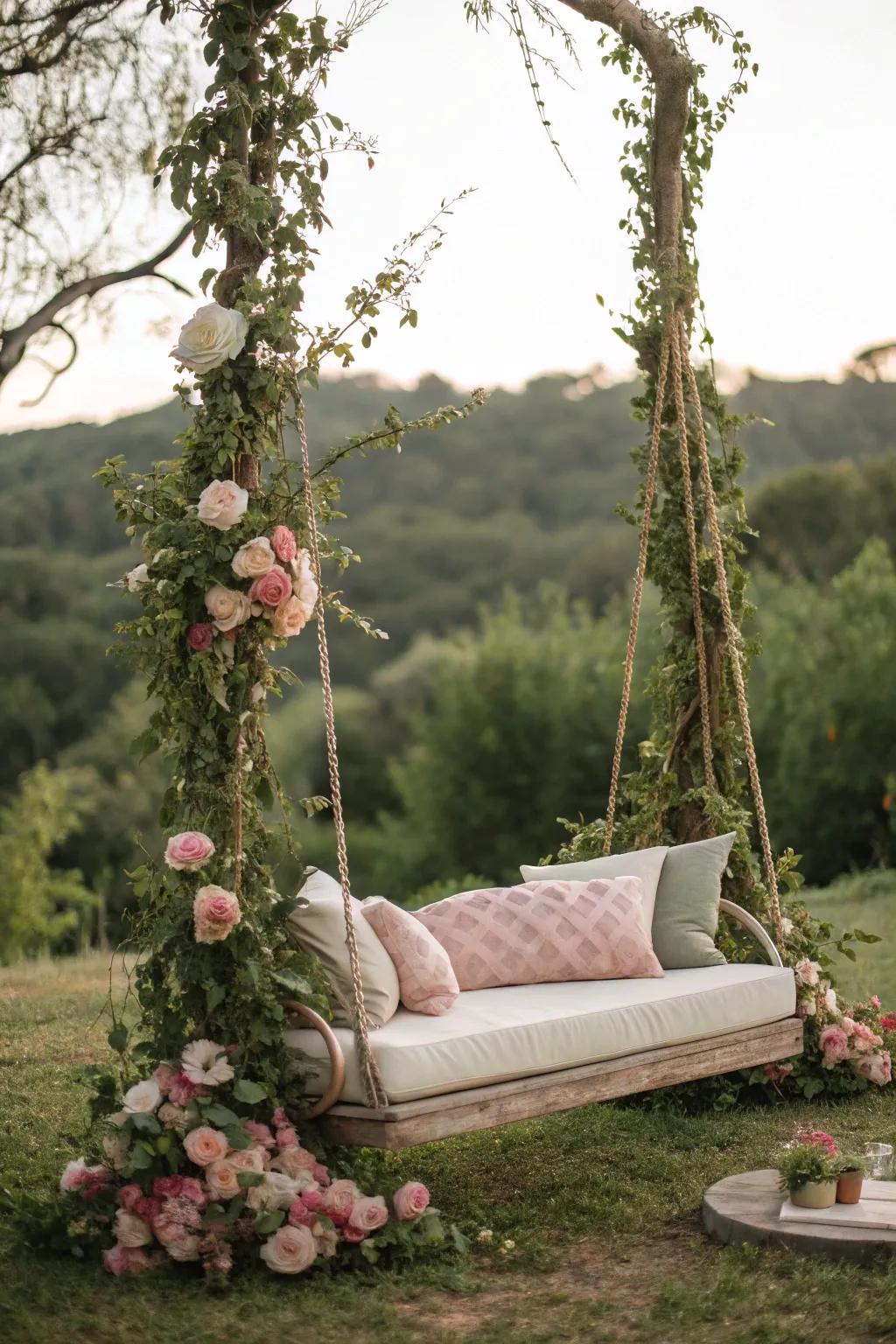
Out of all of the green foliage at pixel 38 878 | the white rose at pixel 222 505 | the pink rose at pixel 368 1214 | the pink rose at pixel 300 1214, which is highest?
the white rose at pixel 222 505

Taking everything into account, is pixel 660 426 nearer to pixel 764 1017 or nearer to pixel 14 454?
pixel 764 1017

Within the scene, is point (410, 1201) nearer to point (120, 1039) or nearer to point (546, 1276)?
point (546, 1276)

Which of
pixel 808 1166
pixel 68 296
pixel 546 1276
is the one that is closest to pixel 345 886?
pixel 546 1276

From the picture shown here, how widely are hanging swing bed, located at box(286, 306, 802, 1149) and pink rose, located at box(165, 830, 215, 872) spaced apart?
1.06 ft

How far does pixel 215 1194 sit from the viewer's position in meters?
3.16

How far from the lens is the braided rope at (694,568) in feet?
15.8

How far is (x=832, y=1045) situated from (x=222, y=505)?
2.86 metres

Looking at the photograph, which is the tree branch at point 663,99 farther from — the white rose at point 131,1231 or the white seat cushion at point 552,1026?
the white rose at point 131,1231

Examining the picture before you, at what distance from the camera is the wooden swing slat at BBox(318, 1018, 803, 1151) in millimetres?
3178

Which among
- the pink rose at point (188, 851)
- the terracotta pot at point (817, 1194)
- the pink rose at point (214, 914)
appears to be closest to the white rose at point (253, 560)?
the pink rose at point (188, 851)

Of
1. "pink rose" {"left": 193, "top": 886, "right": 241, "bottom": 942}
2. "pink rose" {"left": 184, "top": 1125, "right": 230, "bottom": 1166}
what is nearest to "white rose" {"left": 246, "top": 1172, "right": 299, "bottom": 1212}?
"pink rose" {"left": 184, "top": 1125, "right": 230, "bottom": 1166}

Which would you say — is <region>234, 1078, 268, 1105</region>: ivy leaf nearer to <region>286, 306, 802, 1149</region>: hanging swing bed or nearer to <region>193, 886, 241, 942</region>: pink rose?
<region>286, 306, 802, 1149</region>: hanging swing bed

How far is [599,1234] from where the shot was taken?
368 centimetres

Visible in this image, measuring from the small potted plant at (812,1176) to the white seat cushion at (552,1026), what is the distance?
56 cm
